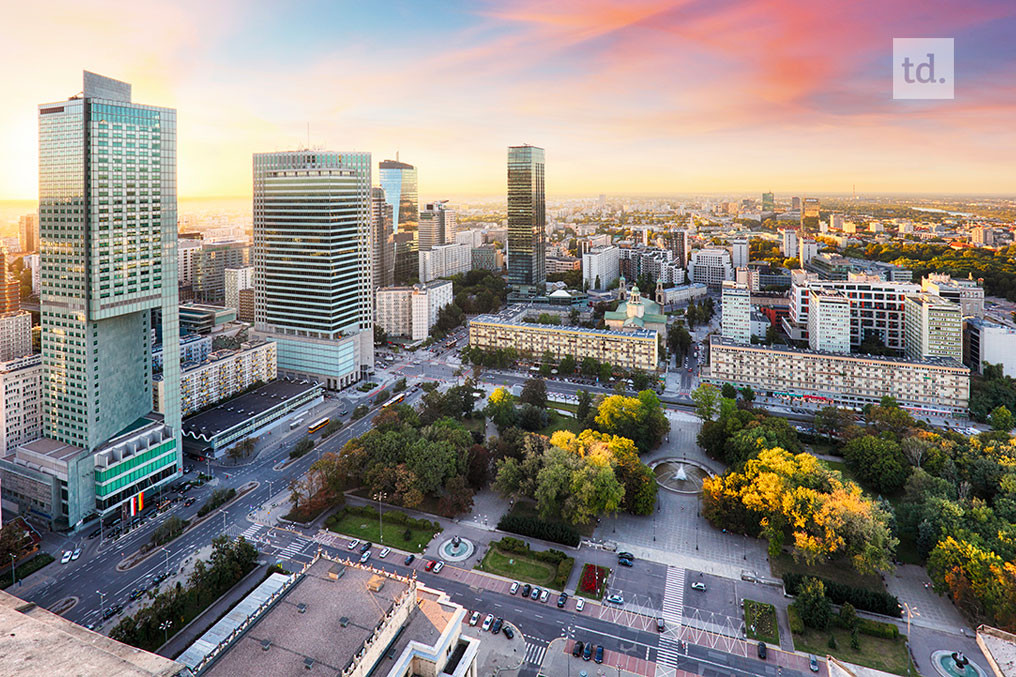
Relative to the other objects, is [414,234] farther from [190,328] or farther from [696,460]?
[696,460]

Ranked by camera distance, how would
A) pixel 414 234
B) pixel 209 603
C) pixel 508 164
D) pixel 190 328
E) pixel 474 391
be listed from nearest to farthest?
pixel 209 603 → pixel 474 391 → pixel 190 328 → pixel 508 164 → pixel 414 234

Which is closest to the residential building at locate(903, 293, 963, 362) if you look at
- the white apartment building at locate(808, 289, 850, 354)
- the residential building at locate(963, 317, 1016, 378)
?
the residential building at locate(963, 317, 1016, 378)

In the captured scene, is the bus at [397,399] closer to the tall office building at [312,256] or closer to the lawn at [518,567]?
the tall office building at [312,256]

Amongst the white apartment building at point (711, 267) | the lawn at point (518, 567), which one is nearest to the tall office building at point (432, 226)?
the white apartment building at point (711, 267)

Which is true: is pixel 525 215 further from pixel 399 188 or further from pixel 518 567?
pixel 518 567

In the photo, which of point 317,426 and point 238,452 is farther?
point 317,426

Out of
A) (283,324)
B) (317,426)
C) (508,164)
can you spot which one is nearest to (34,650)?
(317,426)
